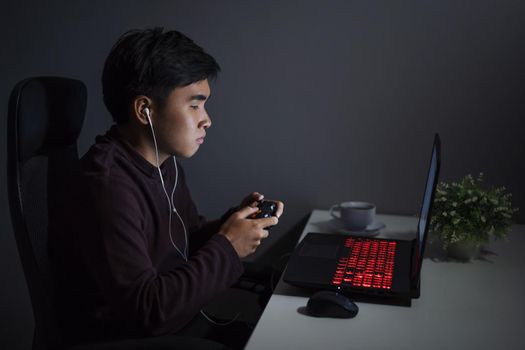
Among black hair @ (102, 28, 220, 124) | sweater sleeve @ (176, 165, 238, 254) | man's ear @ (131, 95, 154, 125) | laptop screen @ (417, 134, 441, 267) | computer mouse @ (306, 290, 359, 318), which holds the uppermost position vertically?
black hair @ (102, 28, 220, 124)

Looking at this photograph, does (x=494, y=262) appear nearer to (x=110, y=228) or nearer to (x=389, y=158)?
(x=389, y=158)

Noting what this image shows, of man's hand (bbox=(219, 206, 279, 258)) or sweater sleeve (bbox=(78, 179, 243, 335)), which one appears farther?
man's hand (bbox=(219, 206, 279, 258))

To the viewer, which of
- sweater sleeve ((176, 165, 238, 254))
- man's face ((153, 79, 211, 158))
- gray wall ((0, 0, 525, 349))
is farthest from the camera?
gray wall ((0, 0, 525, 349))

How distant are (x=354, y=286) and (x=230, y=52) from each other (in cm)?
97

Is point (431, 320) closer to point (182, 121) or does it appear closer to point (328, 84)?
point (182, 121)

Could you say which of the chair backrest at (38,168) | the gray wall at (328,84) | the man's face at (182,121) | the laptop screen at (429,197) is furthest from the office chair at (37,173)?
the gray wall at (328,84)

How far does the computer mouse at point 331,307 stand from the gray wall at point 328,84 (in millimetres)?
775

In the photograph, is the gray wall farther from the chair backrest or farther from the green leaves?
the chair backrest

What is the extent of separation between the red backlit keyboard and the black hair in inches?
21.0

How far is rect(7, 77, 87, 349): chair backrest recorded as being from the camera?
1062mm

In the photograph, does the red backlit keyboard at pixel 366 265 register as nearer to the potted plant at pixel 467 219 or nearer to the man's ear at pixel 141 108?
the potted plant at pixel 467 219

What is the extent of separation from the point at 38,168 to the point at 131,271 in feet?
1.13

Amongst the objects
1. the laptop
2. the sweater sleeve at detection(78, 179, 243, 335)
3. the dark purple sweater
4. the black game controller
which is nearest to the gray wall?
the laptop

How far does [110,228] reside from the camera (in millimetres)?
1005
